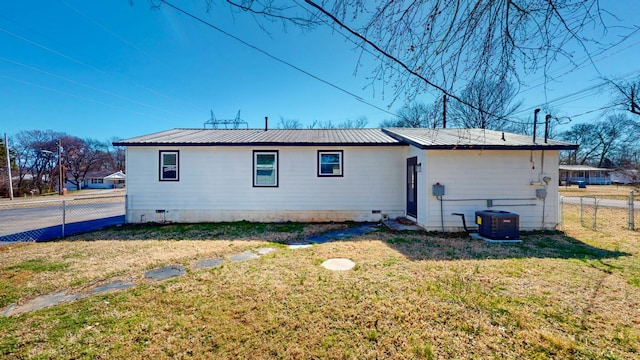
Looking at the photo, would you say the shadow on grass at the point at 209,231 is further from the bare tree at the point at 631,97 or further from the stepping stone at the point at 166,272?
the bare tree at the point at 631,97

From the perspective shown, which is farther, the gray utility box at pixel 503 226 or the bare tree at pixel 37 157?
the bare tree at pixel 37 157

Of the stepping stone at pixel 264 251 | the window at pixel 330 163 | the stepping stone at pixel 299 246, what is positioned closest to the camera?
the stepping stone at pixel 264 251

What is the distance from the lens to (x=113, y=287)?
361cm

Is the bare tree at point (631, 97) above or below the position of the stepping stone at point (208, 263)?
above

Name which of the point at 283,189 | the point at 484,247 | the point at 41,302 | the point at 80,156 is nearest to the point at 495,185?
the point at 484,247

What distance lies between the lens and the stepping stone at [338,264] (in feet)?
14.1

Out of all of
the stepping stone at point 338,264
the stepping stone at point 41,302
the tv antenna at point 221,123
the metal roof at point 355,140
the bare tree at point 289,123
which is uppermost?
the bare tree at point 289,123

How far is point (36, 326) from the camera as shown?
2.58 meters

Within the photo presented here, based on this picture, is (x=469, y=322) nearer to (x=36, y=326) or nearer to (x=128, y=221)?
(x=36, y=326)

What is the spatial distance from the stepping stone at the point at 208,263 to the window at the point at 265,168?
4.09 m

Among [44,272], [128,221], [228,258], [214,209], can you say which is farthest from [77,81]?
[228,258]

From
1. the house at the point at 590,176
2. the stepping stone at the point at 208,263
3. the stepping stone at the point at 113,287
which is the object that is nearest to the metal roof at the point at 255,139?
the stepping stone at the point at 208,263

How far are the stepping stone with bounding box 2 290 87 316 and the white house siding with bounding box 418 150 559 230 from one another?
755 cm

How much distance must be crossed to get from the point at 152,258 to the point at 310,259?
313cm
